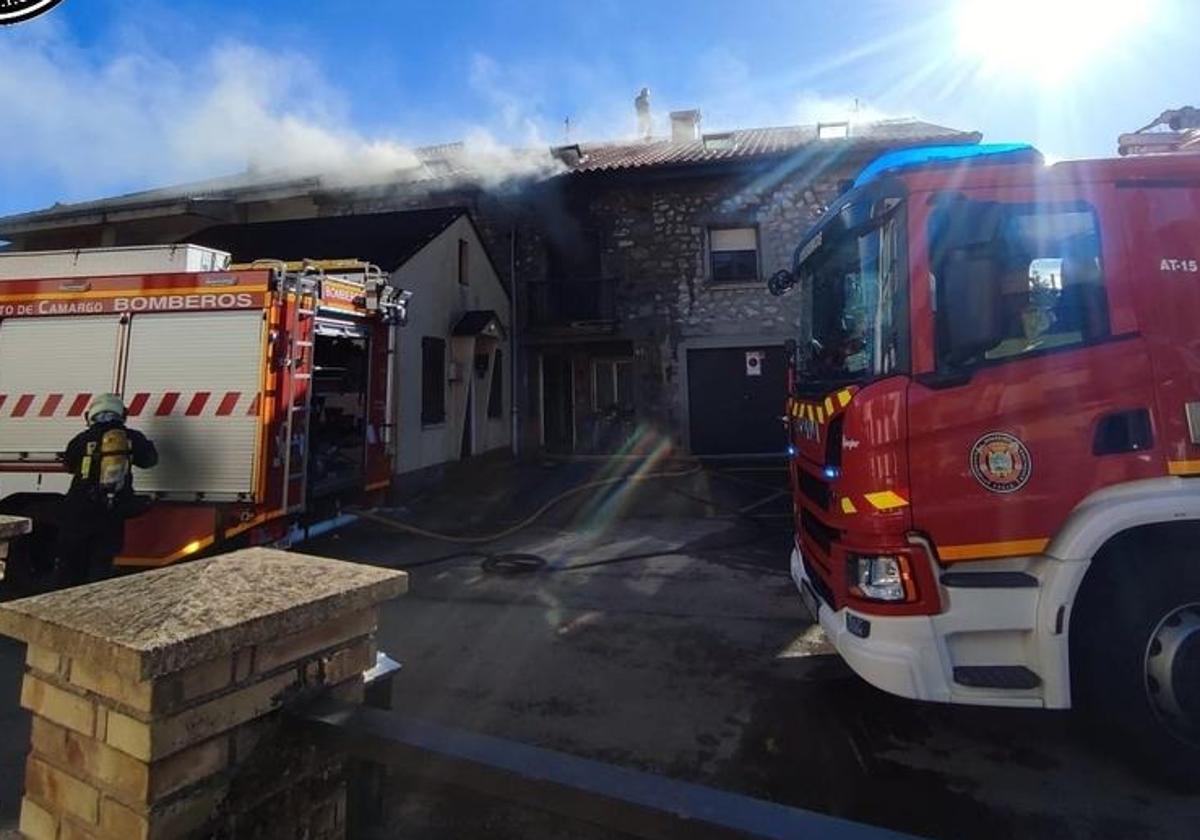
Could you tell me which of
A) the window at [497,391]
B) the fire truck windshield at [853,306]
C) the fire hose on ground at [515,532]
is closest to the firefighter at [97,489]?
the fire hose on ground at [515,532]

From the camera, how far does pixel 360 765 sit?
1995 mm

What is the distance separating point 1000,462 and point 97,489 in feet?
18.7

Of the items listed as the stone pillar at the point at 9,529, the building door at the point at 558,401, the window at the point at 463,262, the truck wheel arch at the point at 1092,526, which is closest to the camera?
the truck wheel arch at the point at 1092,526

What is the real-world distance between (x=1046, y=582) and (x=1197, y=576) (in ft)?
2.27

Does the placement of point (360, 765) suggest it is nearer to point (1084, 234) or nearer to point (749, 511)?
point (1084, 234)

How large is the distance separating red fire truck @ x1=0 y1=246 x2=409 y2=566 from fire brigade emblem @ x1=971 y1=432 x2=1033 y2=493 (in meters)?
5.06

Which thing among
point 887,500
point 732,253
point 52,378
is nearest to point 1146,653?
point 887,500

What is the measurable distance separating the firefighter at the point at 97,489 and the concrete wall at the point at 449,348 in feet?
13.0

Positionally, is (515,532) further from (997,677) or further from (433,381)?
(997,677)

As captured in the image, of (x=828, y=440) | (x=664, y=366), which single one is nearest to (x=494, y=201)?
(x=664, y=366)

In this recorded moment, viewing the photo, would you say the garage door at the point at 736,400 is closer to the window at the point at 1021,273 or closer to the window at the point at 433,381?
the window at the point at 433,381

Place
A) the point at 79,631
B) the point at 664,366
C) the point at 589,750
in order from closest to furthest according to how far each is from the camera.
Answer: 1. the point at 79,631
2. the point at 589,750
3. the point at 664,366

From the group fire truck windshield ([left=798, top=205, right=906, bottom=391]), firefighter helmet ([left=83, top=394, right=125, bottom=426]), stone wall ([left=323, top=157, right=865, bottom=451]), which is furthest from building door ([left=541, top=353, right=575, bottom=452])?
fire truck windshield ([left=798, top=205, right=906, bottom=391])

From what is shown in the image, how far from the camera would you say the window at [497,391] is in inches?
551
